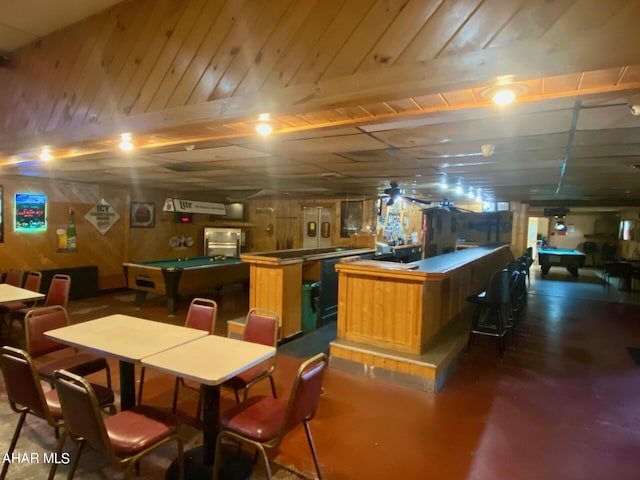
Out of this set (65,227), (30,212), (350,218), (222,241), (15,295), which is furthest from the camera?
(222,241)

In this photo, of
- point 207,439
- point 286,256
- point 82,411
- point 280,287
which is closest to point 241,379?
point 207,439

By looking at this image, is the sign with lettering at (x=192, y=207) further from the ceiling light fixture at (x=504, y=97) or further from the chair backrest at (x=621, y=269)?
the chair backrest at (x=621, y=269)

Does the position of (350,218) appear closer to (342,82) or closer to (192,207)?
(192,207)

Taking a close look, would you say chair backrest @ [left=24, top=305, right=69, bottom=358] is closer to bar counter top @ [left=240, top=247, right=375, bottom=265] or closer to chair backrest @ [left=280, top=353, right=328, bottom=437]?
chair backrest @ [left=280, top=353, right=328, bottom=437]

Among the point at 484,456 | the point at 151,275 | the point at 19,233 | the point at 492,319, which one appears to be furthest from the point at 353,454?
the point at 19,233

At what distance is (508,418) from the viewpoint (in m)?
3.01

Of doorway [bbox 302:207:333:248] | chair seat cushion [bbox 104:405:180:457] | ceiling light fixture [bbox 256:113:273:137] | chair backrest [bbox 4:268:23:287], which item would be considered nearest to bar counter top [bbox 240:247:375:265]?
ceiling light fixture [bbox 256:113:273:137]

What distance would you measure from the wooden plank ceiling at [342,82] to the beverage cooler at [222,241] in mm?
5808

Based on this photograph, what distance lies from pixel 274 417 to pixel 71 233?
270 inches

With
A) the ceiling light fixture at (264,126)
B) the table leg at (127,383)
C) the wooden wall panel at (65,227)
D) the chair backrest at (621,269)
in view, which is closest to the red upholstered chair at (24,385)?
the table leg at (127,383)

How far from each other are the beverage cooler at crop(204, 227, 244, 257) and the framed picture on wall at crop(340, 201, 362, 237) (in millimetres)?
2769

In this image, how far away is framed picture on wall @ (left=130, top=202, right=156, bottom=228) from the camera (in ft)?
26.9

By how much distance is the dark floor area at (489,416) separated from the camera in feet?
7.86

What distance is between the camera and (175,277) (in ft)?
19.5
